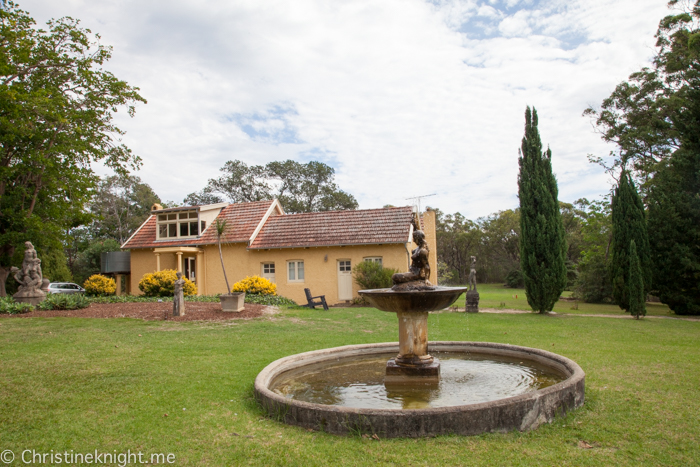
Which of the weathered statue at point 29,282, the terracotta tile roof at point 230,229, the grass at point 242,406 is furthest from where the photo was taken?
the terracotta tile roof at point 230,229

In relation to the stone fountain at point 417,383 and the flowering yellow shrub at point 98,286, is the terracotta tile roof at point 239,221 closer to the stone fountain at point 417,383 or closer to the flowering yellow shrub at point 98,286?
the flowering yellow shrub at point 98,286

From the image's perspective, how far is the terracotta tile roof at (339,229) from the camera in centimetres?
2123

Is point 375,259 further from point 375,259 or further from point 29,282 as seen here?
point 29,282

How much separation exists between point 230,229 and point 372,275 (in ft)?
29.2

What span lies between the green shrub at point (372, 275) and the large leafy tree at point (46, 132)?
1325 cm

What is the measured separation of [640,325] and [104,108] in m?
23.6

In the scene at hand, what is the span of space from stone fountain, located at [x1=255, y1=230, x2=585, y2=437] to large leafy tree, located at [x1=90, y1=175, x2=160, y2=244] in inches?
1635

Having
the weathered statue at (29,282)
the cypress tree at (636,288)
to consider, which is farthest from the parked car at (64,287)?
the cypress tree at (636,288)

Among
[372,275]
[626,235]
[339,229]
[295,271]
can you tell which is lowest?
[372,275]

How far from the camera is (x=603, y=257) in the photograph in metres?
24.9

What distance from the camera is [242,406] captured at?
527 centimetres

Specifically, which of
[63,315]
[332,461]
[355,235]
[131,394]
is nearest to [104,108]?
[63,315]

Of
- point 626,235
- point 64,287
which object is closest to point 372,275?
point 626,235

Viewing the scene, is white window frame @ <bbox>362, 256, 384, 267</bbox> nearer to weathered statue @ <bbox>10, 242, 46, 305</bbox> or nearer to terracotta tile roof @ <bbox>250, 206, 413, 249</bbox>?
terracotta tile roof @ <bbox>250, 206, 413, 249</bbox>
